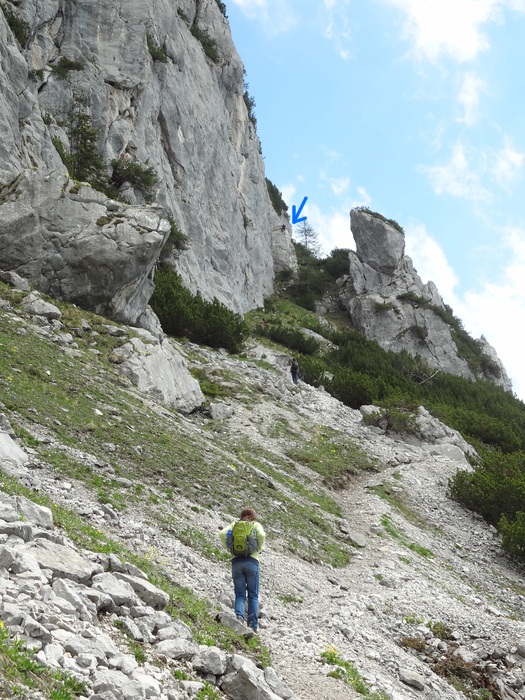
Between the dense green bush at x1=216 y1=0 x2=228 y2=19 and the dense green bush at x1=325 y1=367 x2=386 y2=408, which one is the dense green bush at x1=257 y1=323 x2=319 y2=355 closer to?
the dense green bush at x1=325 y1=367 x2=386 y2=408

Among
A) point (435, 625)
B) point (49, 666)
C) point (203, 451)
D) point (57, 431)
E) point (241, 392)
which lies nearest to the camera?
point (49, 666)

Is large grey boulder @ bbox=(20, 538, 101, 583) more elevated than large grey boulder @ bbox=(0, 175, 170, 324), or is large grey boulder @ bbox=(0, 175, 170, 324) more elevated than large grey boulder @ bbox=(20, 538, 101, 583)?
large grey boulder @ bbox=(0, 175, 170, 324)

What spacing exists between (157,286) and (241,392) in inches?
427

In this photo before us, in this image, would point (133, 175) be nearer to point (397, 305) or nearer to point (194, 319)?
point (194, 319)

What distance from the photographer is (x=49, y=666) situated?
484 centimetres

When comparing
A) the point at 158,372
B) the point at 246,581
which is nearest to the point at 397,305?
the point at 158,372

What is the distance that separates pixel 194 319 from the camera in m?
33.0

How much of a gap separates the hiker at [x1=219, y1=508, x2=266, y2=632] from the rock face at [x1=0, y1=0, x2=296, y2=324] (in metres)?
16.1

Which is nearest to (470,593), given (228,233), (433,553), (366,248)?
(433,553)

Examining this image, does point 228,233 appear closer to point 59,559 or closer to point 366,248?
point 366,248

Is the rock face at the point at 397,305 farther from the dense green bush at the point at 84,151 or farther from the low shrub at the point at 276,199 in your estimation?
the dense green bush at the point at 84,151

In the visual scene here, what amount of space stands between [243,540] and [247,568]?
1.46 ft

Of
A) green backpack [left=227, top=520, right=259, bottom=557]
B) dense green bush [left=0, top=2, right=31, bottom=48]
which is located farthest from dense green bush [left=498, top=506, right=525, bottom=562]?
dense green bush [left=0, top=2, right=31, bottom=48]

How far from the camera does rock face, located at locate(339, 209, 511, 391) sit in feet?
196
